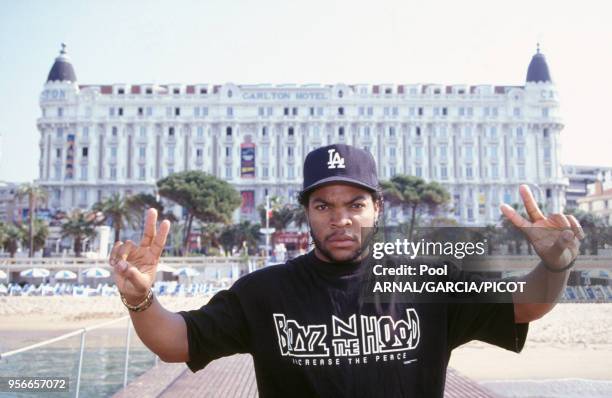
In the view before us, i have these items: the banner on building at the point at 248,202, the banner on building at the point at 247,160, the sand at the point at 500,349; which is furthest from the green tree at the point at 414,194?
the sand at the point at 500,349

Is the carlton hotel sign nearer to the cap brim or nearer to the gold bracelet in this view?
the cap brim

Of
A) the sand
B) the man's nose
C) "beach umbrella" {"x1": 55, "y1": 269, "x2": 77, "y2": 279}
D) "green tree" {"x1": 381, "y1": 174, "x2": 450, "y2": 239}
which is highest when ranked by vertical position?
"green tree" {"x1": 381, "y1": 174, "x2": 450, "y2": 239}

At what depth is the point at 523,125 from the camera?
3140 inches

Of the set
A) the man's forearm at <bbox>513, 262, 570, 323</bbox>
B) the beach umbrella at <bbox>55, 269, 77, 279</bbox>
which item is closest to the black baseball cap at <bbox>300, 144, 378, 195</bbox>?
the man's forearm at <bbox>513, 262, 570, 323</bbox>

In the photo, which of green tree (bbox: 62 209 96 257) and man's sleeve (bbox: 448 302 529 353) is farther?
green tree (bbox: 62 209 96 257)

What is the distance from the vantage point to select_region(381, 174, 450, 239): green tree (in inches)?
2493

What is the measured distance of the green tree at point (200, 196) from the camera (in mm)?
58531

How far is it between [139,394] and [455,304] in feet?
19.5

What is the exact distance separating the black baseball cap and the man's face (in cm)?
4

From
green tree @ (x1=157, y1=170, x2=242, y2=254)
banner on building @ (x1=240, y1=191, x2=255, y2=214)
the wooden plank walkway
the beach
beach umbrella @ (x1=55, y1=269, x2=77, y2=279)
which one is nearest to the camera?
the wooden plank walkway

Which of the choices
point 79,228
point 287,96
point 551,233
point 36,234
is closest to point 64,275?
point 79,228

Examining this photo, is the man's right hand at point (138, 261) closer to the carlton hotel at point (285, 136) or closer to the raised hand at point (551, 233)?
the raised hand at point (551, 233)

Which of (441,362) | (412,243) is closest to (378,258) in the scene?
(412,243)

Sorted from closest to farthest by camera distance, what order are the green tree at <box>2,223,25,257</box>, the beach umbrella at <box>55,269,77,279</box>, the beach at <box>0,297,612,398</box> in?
the beach at <box>0,297,612,398</box> < the beach umbrella at <box>55,269,77,279</box> < the green tree at <box>2,223,25,257</box>
